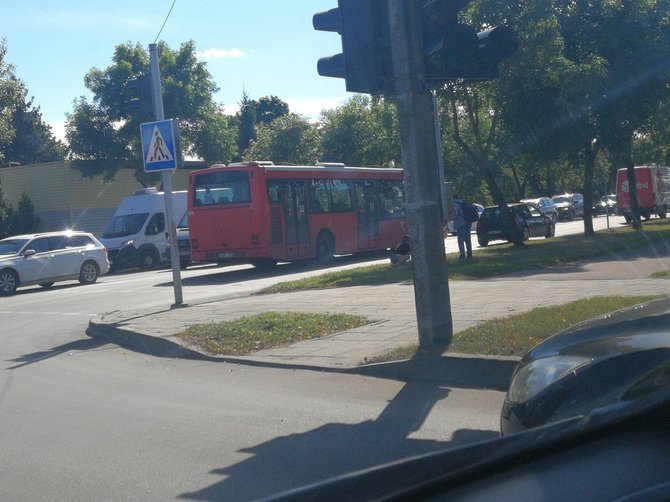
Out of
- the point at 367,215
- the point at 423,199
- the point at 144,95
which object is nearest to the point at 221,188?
the point at 367,215

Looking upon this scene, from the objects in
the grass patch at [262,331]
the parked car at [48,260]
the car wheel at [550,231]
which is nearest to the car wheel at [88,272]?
the parked car at [48,260]

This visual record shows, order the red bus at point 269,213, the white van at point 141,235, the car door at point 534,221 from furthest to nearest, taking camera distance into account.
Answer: the car door at point 534,221
the white van at point 141,235
the red bus at point 269,213

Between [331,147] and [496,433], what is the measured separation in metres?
54.8

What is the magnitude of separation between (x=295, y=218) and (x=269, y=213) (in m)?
1.27

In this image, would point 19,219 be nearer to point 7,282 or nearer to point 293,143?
point 293,143

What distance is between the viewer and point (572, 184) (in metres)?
75.4

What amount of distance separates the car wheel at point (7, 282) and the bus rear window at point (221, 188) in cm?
549

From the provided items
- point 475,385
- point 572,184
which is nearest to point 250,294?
point 475,385

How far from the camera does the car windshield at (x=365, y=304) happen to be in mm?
5262

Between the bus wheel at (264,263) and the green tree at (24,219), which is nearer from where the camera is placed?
the bus wheel at (264,263)

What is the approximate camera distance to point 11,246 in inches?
930

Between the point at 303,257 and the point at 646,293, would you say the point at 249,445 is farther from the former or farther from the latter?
the point at 303,257

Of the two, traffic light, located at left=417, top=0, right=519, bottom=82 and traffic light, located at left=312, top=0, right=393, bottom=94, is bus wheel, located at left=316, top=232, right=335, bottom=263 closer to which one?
traffic light, located at left=312, top=0, right=393, bottom=94

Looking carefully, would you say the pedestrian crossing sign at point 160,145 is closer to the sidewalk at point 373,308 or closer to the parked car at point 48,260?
the sidewalk at point 373,308
